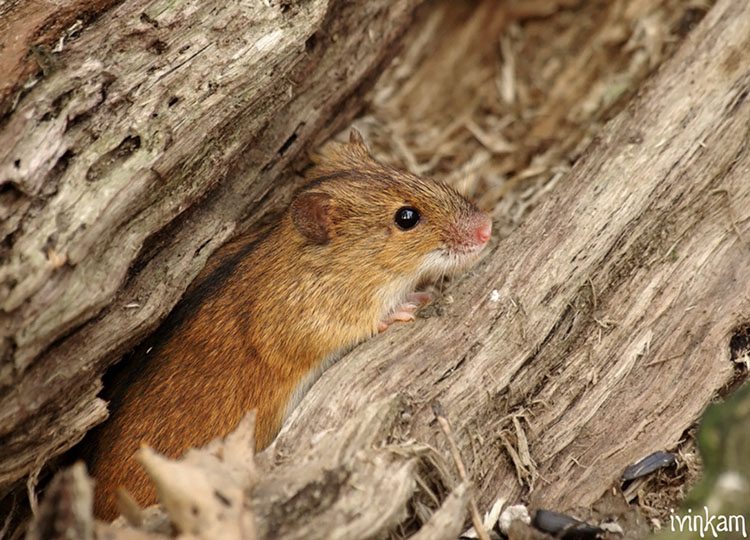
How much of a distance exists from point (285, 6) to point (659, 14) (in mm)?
4399

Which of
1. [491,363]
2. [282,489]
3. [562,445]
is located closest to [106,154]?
[282,489]

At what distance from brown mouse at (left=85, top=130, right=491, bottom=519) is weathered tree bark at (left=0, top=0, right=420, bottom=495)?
1.17ft

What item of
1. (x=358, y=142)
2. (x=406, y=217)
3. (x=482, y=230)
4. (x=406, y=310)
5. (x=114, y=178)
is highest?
(x=114, y=178)

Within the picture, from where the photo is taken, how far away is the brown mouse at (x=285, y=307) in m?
5.34

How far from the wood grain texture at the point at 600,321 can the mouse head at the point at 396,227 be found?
276 mm

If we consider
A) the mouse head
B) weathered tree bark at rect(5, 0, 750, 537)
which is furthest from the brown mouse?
weathered tree bark at rect(5, 0, 750, 537)

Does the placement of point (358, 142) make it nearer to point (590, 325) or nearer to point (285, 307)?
point (285, 307)

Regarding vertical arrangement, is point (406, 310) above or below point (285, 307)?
below

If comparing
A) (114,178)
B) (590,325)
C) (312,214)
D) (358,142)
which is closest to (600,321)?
(590,325)

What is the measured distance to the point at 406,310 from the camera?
575cm

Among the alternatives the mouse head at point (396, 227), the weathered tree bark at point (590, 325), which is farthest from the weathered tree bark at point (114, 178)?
the mouse head at point (396, 227)

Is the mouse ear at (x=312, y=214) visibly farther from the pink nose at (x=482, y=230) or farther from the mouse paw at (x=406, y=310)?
the pink nose at (x=482, y=230)

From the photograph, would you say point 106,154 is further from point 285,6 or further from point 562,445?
point 562,445

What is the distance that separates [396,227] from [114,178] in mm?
1991
